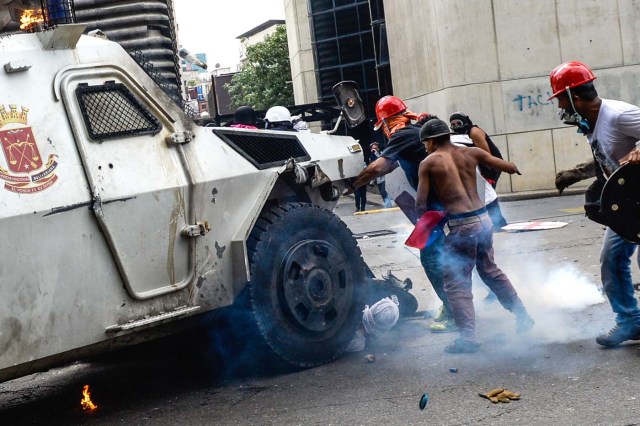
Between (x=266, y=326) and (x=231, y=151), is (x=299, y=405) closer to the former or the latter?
(x=266, y=326)

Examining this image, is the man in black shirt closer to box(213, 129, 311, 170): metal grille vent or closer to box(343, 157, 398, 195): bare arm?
box(343, 157, 398, 195): bare arm

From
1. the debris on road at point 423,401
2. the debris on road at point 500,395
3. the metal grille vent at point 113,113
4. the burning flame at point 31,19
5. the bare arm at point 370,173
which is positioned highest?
the burning flame at point 31,19

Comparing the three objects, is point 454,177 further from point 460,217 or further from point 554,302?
point 554,302

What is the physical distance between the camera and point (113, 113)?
5254mm

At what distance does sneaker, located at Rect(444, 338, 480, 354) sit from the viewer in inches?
240

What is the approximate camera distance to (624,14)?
58.0 ft

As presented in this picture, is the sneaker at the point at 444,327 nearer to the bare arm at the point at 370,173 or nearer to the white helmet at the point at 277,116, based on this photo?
the bare arm at the point at 370,173

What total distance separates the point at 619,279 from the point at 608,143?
0.89 metres

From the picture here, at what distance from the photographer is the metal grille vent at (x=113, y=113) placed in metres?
5.13

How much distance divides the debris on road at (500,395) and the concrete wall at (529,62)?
1326cm

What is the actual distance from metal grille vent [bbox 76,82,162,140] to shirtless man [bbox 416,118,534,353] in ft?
6.29

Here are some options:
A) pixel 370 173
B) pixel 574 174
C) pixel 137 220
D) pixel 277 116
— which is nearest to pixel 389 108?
pixel 370 173

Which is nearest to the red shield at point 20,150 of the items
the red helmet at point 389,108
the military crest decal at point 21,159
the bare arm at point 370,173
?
the military crest decal at point 21,159

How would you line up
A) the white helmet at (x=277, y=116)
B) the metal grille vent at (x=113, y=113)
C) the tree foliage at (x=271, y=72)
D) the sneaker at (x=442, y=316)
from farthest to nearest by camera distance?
the tree foliage at (x=271, y=72), the white helmet at (x=277, y=116), the sneaker at (x=442, y=316), the metal grille vent at (x=113, y=113)
